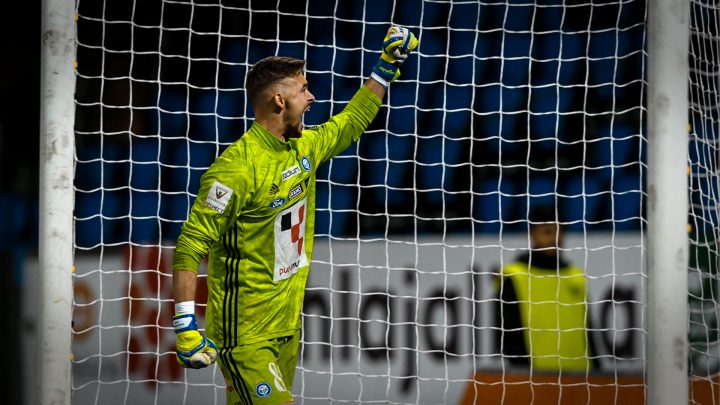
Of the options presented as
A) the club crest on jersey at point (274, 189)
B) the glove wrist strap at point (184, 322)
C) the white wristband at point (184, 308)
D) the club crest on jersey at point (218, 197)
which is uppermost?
the club crest on jersey at point (274, 189)

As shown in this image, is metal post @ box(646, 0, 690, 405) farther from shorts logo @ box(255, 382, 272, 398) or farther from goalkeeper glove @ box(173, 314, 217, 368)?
goalkeeper glove @ box(173, 314, 217, 368)

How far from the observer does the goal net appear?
17.0 ft

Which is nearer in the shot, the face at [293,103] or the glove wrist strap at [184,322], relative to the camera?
the glove wrist strap at [184,322]

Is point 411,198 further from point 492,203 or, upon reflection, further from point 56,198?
point 56,198

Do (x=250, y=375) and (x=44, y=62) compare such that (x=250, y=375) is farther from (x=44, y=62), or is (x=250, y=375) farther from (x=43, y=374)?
(x=44, y=62)

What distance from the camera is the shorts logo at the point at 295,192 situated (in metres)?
3.08

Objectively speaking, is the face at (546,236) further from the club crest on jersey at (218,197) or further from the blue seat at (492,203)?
the club crest on jersey at (218,197)

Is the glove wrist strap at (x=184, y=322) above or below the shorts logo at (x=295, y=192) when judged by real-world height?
below

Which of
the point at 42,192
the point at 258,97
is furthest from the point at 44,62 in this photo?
the point at 258,97

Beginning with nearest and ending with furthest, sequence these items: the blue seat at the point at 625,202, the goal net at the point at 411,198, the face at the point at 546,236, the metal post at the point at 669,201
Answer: the metal post at the point at 669,201, the face at the point at 546,236, the goal net at the point at 411,198, the blue seat at the point at 625,202

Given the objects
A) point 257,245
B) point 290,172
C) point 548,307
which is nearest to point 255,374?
point 257,245

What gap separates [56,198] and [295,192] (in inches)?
32.3

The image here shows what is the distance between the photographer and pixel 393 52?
336 cm

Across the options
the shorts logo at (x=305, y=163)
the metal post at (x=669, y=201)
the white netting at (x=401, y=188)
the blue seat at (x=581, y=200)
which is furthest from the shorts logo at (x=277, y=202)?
the blue seat at (x=581, y=200)
